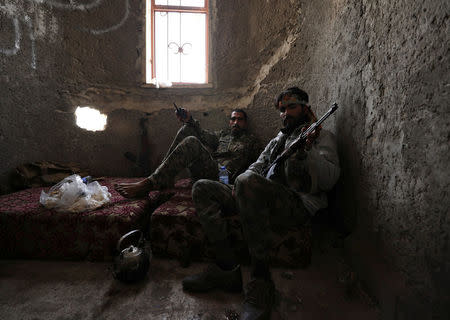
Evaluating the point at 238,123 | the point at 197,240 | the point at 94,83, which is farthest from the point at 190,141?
the point at 94,83

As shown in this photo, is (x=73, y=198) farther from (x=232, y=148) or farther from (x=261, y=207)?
(x=232, y=148)

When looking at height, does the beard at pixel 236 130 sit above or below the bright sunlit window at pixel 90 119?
below

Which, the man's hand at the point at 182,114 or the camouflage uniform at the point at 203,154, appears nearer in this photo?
the camouflage uniform at the point at 203,154

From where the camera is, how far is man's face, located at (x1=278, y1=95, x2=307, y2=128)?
5.23 ft

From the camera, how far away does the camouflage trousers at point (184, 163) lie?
6.20 ft

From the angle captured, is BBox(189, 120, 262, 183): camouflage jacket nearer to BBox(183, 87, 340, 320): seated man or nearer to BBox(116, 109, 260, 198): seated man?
BBox(116, 109, 260, 198): seated man

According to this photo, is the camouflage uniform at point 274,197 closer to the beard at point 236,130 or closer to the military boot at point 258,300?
the military boot at point 258,300

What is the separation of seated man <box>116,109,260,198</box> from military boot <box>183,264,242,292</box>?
854mm

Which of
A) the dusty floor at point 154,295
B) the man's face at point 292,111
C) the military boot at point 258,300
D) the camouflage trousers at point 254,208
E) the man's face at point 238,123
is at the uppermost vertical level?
the man's face at point 238,123

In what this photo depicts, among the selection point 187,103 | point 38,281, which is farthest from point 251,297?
point 187,103

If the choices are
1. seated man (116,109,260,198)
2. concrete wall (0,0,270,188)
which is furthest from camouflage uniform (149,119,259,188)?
concrete wall (0,0,270,188)

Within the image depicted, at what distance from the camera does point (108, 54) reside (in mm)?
3215

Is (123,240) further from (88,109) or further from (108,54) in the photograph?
(108,54)

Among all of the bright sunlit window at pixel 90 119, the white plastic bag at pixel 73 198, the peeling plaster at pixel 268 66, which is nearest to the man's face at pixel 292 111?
the peeling plaster at pixel 268 66
